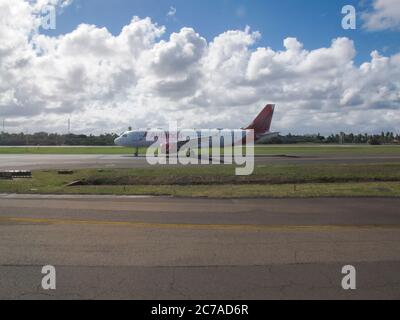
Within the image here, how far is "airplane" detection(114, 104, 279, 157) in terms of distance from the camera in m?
46.2

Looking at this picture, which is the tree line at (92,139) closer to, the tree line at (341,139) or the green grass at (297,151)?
the tree line at (341,139)

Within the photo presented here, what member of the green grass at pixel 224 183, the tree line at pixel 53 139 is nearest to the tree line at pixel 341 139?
the tree line at pixel 53 139

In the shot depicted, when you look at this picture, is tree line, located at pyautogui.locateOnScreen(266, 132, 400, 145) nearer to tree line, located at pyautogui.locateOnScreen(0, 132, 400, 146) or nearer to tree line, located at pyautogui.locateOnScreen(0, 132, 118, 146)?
tree line, located at pyautogui.locateOnScreen(0, 132, 400, 146)

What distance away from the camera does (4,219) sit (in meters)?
11.1

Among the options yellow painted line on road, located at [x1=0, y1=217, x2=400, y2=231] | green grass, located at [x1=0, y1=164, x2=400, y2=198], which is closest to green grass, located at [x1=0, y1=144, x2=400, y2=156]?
green grass, located at [x1=0, y1=164, x2=400, y2=198]

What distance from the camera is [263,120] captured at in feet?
175

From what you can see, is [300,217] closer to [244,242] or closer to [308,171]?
[244,242]

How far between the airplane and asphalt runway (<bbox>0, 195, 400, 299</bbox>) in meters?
31.9

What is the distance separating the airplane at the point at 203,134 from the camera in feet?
152

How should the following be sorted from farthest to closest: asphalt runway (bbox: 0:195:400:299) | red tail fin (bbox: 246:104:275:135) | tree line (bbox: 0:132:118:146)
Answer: tree line (bbox: 0:132:118:146), red tail fin (bbox: 246:104:275:135), asphalt runway (bbox: 0:195:400:299)

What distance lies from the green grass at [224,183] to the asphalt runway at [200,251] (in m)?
4.36
